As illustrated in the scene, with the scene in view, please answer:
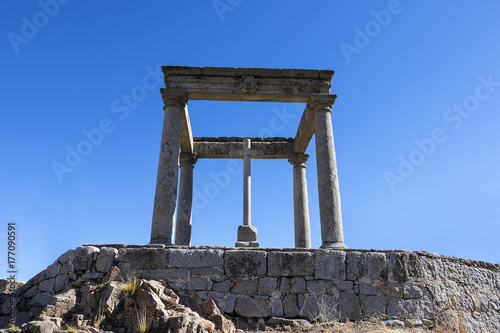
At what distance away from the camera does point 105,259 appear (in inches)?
323

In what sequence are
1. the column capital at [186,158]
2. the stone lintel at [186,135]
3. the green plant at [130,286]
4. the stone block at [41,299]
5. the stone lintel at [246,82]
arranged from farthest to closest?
the column capital at [186,158]
the stone lintel at [186,135]
the stone lintel at [246,82]
the stone block at [41,299]
the green plant at [130,286]

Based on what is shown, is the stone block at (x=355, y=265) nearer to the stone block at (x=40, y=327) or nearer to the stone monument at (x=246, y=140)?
the stone monument at (x=246, y=140)

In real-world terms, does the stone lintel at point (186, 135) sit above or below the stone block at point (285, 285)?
above

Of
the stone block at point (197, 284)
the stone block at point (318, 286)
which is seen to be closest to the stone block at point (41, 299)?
the stone block at point (197, 284)

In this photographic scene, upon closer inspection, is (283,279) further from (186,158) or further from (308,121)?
(186,158)

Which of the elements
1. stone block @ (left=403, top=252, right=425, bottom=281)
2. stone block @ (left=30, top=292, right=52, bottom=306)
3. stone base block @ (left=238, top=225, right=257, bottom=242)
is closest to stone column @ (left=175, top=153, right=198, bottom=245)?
stone base block @ (left=238, top=225, right=257, bottom=242)

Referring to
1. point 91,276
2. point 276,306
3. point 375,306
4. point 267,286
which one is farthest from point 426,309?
point 91,276

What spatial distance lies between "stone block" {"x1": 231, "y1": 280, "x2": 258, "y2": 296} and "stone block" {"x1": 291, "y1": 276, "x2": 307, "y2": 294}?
2.87 ft

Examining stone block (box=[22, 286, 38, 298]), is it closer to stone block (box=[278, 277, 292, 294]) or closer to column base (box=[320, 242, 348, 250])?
stone block (box=[278, 277, 292, 294])

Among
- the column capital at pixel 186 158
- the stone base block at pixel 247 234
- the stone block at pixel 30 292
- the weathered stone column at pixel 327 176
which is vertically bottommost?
the stone block at pixel 30 292

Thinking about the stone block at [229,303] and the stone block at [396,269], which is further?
the stone block at [396,269]

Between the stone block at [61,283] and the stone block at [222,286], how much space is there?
3.34m

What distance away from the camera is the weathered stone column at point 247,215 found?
1141 cm

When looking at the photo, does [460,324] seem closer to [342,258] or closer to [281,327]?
[342,258]
